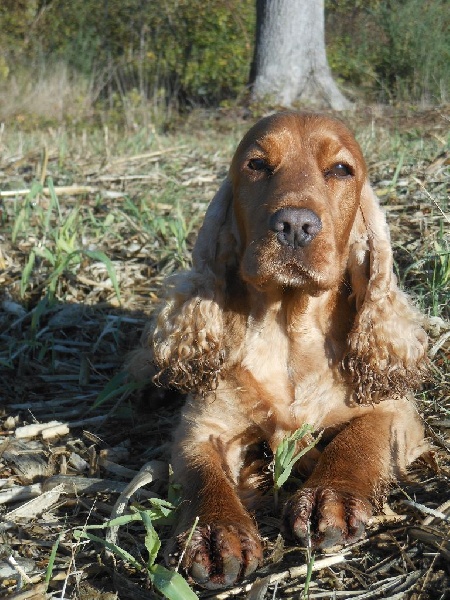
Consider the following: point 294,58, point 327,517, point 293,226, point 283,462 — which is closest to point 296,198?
point 293,226

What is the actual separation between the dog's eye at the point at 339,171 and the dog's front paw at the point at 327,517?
4.00 ft

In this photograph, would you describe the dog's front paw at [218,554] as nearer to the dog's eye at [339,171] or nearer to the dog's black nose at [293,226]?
the dog's black nose at [293,226]

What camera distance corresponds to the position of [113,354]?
4062mm

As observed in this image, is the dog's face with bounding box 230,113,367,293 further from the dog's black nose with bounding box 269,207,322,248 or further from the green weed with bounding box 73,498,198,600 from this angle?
the green weed with bounding box 73,498,198,600

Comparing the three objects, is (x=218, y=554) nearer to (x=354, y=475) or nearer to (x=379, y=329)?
(x=354, y=475)

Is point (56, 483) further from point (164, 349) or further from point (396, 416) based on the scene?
point (396, 416)

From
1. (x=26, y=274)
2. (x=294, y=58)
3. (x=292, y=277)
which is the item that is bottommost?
(x=26, y=274)

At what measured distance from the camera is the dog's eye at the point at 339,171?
299 cm

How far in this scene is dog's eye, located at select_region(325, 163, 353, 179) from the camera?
118 inches

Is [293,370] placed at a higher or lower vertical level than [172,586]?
higher

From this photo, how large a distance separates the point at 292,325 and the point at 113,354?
131 cm

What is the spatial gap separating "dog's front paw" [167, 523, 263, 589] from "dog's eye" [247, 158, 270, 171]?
4.48 feet

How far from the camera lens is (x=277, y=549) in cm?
229

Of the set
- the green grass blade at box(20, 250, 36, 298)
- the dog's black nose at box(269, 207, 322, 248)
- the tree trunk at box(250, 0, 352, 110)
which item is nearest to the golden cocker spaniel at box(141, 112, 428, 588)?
the dog's black nose at box(269, 207, 322, 248)
